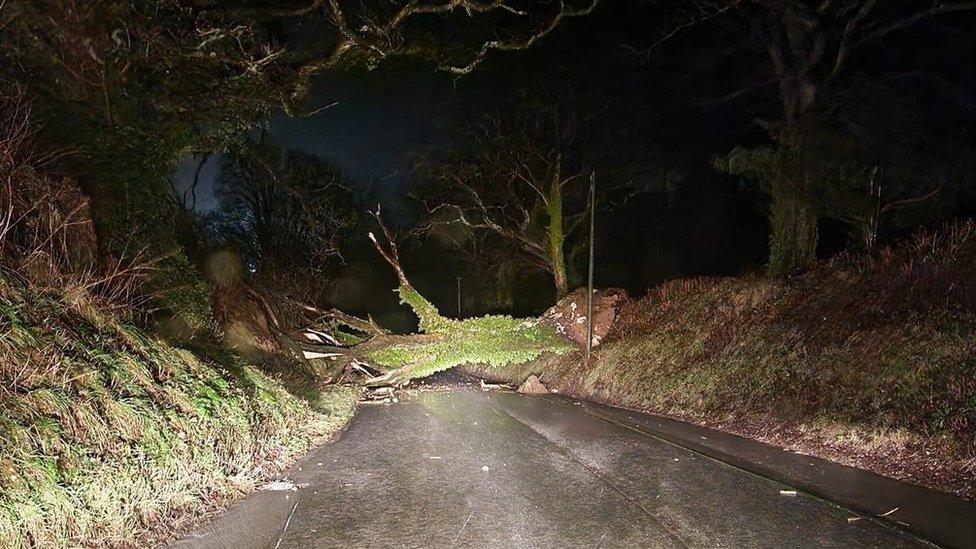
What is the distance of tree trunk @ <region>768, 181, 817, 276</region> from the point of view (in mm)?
14156

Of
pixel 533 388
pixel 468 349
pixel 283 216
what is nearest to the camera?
pixel 468 349

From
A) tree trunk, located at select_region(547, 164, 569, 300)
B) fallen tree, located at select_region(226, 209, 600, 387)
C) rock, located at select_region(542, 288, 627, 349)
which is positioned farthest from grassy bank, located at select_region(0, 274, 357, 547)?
tree trunk, located at select_region(547, 164, 569, 300)

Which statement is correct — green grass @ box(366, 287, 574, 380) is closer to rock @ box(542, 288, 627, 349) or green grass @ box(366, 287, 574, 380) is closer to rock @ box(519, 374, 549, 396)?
rock @ box(542, 288, 627, 349)

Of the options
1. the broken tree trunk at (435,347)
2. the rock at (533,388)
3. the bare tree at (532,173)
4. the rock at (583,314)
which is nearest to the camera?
the broken tree trunk at (435,347)

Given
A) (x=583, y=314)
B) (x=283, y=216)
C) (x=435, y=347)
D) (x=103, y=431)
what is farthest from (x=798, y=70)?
(x=283, y=216)

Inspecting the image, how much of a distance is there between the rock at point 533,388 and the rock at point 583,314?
155 cm

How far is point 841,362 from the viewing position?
867 cm

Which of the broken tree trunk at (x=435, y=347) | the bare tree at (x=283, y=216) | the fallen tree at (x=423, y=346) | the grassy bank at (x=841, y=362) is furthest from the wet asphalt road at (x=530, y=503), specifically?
the bare tree at (x=283, y=216)

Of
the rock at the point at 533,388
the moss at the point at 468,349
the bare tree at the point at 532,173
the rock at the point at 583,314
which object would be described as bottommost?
the rock at the point at 533,388

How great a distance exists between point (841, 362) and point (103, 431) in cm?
909

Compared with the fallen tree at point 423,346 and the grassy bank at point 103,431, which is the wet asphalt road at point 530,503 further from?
the fallen tree at point 423,346

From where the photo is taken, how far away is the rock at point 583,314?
1698 centimetres

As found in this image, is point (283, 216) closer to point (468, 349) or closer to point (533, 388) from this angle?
point (468, 349)

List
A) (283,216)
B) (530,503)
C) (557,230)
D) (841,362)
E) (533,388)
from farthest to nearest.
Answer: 1. (283,216)
2. (557,230)
3. (533,388)
4. (841,362)
5. (530,503)
